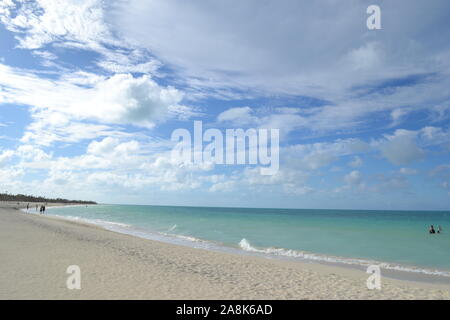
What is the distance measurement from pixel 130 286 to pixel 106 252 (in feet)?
23.4

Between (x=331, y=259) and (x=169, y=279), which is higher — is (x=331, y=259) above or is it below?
below

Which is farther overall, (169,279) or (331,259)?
(331,259)

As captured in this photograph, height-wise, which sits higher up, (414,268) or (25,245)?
(25,245)

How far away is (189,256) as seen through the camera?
16641mm

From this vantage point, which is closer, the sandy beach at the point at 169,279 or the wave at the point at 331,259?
the sandy beach at the point at 169,279

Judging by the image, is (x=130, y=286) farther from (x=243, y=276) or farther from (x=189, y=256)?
(x=189, y=256)

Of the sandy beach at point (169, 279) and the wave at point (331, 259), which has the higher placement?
the sandy beach at point (169, 279)

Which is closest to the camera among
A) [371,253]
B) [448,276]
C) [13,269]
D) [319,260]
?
[13,269]

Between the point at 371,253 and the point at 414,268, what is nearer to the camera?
the point at 414,268

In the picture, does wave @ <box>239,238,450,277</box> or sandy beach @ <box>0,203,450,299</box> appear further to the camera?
wave @ <box>239,238,450,277</box>

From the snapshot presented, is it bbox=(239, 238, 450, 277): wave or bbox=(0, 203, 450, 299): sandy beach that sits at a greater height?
bbox=(0, 203, 450, 299): sandy beach
